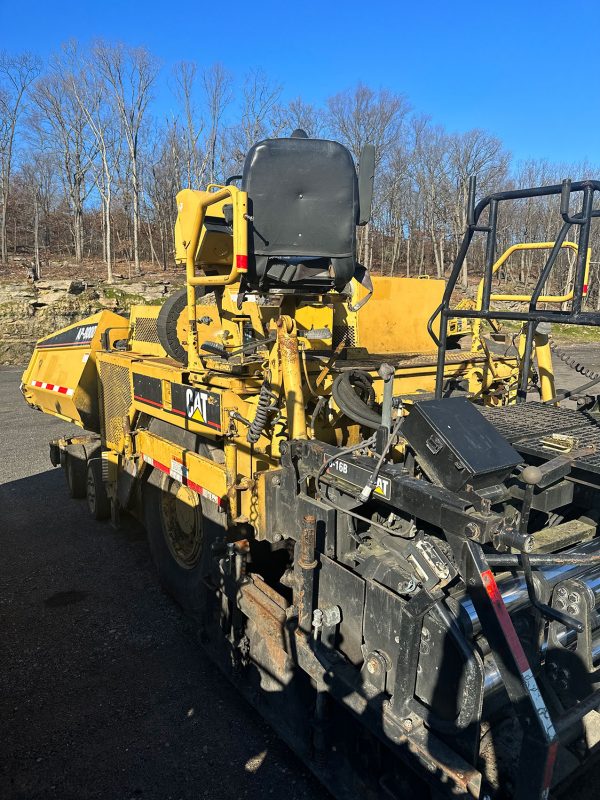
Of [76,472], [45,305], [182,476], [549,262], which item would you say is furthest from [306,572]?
[45,305]

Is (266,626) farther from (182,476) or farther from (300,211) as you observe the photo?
(300,211)

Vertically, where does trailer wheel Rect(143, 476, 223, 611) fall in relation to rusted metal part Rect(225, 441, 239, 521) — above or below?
below

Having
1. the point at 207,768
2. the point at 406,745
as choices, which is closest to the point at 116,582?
the point at 207,768

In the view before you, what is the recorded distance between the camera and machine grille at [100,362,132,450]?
4.86m

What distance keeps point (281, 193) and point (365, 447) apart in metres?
1.51

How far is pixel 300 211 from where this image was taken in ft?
10.3

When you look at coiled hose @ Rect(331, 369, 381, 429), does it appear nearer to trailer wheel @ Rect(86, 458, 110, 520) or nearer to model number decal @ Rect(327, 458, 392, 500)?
model number decal @ Rect(327, 458, 392, 500)

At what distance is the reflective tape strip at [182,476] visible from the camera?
3462mm

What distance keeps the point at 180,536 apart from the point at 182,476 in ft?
1.88

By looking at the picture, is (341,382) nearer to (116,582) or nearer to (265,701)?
(265,701)

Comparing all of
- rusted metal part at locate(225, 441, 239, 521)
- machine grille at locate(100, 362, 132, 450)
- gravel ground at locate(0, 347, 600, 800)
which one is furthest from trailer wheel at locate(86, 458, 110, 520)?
rusted metal part at locate(225, 441, 239, 521)

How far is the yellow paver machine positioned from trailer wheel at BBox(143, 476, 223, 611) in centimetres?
2

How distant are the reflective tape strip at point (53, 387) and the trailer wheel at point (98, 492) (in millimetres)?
743

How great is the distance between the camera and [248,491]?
3139 mm
